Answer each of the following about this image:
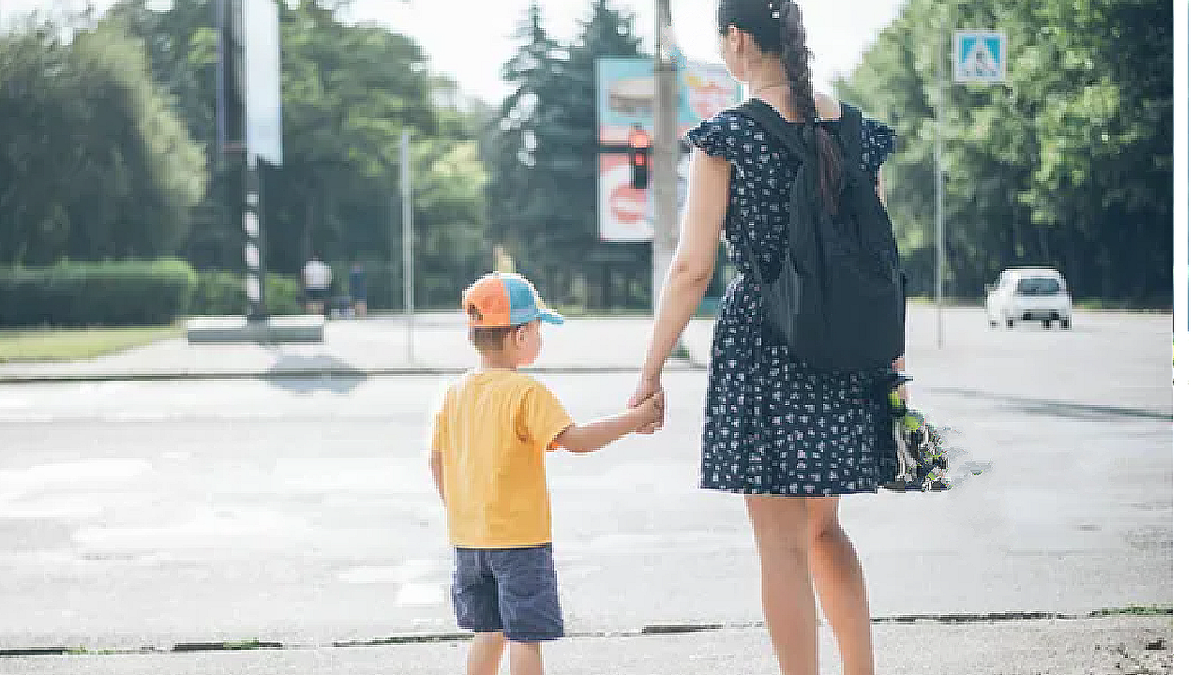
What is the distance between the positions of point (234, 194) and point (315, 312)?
14.3m

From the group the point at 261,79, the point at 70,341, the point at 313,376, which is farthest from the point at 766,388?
the point at 70,341

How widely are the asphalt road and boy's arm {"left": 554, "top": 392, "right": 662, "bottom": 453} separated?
2.59 ft

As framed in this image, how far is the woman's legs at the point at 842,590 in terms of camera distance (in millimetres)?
3873

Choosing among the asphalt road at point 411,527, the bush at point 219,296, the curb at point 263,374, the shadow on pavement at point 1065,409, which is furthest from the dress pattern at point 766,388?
the bush at point 219,296

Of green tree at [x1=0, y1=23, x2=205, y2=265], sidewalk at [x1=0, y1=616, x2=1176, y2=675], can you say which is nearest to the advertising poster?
green tree at [x1=0, y1=23, x2=205, y2=265]

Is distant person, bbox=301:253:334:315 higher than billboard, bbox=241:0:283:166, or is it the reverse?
billboard, bbox=241:0:283:166

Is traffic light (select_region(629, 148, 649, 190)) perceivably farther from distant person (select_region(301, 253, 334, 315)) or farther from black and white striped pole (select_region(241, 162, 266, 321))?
distant person (select_region(301, 253, 334, 315))

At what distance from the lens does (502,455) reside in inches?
143

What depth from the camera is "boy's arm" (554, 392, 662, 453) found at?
361 centimetres

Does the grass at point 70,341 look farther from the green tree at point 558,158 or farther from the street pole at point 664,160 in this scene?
the green tree at point 558,158

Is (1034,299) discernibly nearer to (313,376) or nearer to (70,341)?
(70,341)

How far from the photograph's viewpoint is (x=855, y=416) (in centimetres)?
371

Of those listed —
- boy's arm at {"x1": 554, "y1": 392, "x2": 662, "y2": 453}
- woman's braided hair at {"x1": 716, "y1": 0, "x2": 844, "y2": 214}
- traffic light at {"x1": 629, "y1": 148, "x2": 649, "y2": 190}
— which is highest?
traffic light at {"x1": 629, "y1": 148, "x2": 649, "y2": 190}

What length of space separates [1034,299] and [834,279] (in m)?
32.3
